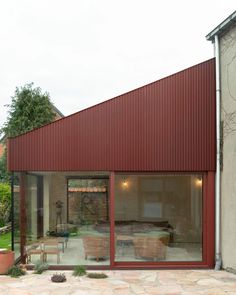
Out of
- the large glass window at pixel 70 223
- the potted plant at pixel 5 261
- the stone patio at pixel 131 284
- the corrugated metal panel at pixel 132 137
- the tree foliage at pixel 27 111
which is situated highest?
the tree foliage at pixel 27 111

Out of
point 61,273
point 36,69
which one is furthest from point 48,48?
point 61,273

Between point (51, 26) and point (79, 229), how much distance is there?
1735 centimetres

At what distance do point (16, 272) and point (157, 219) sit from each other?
13.9 ft

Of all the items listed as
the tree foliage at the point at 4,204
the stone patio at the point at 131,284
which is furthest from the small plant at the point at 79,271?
the tree foliage at the point at 4,204

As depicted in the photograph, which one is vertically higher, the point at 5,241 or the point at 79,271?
the point at 79,271

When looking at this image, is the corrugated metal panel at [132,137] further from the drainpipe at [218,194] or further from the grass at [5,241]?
the grass at [5,241]

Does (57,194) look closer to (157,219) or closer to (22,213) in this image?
(22,213)

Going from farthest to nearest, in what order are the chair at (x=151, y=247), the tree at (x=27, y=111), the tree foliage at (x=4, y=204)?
the tree at (x=27, y=111)
the tree foliage at (x=4, y=204)
the chair at (x=151, y=247)

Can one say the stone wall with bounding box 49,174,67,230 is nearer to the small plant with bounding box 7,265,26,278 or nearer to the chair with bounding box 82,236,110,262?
the chair with bounding box 82,236,110,262

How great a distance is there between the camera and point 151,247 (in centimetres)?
1343

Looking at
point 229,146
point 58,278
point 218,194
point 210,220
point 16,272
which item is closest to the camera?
point 58,278

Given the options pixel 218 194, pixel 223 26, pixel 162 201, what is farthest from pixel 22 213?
pixel 223 26

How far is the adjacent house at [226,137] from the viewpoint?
12539 mm

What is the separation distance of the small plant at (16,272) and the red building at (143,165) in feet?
3.26
